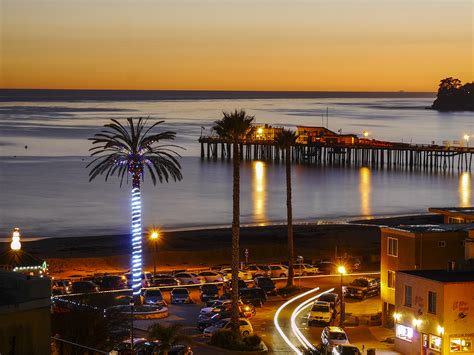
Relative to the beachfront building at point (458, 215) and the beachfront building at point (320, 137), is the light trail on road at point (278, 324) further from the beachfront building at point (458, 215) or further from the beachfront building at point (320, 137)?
the beachfront building at point (320, 137)

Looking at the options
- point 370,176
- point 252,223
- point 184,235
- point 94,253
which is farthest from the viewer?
point 370,176

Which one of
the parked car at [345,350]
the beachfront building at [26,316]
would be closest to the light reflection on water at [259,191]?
the parked car at [345,350]

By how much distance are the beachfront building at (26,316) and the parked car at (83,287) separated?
25.1 metres

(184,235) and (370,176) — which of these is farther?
(370,176)

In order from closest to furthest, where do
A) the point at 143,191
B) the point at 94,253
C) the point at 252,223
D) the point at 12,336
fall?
the point at 12,336
the point at 94,253
the point at 252,223
the point at 143,191

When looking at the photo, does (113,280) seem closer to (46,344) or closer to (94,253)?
(94,253)

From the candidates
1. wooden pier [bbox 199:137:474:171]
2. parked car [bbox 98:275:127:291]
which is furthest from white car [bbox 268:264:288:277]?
wooden pier [bbox 199:137:474:171]

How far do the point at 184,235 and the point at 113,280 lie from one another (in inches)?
994

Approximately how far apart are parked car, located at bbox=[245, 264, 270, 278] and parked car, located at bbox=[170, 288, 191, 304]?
6.78 m

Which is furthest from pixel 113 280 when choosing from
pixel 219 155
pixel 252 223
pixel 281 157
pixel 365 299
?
pixel 219 155

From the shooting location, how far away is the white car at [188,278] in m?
39.4

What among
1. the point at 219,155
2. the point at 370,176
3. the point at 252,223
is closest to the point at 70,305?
the point at 252,223

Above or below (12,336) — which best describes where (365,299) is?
below

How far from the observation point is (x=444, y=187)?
100 meters
